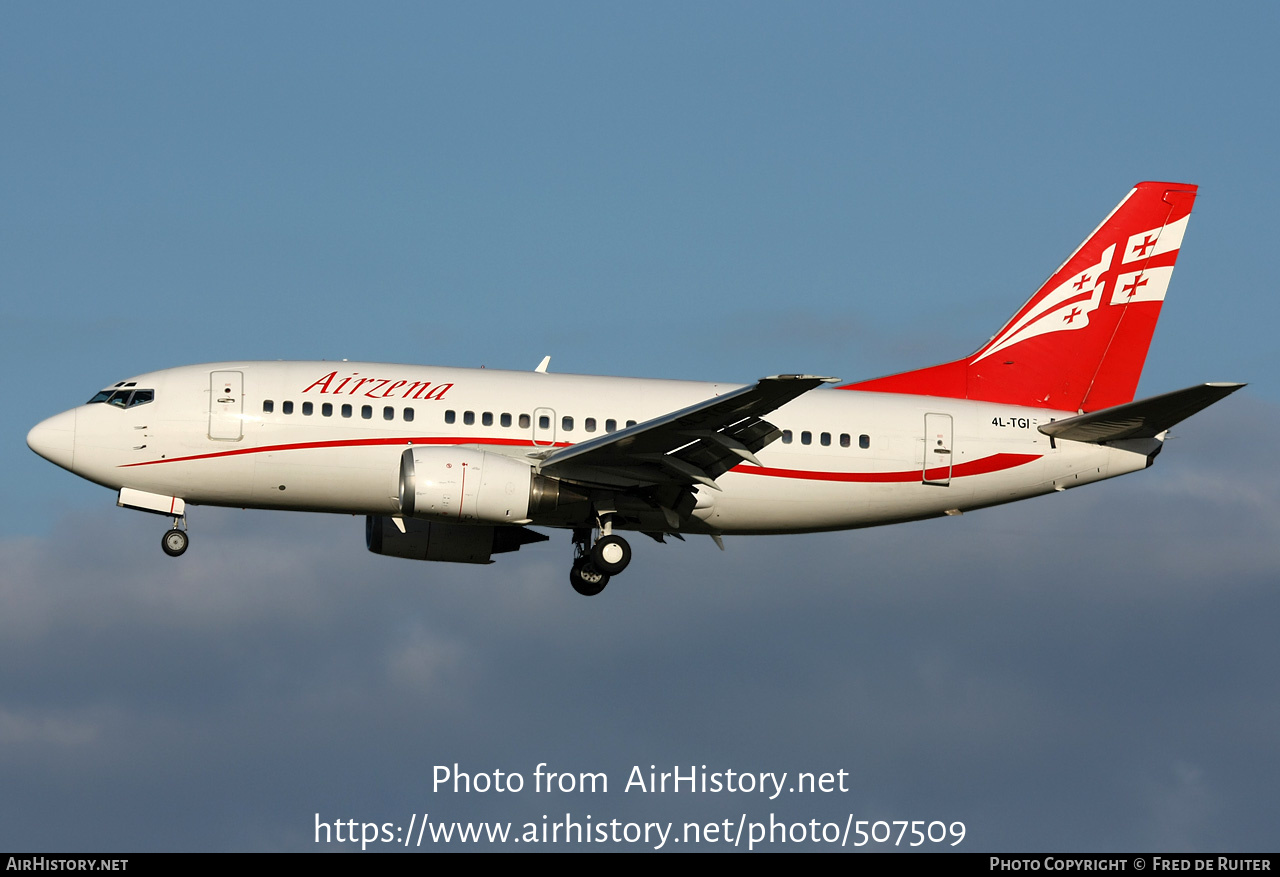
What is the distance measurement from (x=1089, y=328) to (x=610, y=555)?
43.3 ft

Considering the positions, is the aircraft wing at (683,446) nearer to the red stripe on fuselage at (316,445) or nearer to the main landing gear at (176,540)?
the red stripe on fuselage at (316,445)

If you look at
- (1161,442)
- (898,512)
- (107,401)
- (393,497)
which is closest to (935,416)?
(898,512)

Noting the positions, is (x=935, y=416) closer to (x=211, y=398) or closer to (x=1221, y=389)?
(x=1221, y=389)

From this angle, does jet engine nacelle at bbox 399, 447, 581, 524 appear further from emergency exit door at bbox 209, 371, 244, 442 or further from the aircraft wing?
emergency exit door at bbox 209, 371, 244, 442

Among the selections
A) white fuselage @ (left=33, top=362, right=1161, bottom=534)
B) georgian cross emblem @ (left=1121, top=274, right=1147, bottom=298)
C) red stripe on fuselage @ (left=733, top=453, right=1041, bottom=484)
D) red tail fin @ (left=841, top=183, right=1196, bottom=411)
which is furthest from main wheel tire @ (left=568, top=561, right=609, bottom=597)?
georgian cross emblem @ (left=1121, top=274, right=1147, bottom=298)

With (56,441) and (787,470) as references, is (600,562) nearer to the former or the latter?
(787,470)

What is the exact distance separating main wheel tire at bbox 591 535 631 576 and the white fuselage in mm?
1575

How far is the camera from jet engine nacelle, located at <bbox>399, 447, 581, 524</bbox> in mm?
30203

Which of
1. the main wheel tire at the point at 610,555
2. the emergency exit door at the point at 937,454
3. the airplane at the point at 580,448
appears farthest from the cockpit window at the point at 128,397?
the emergency exit door at the point at 937,454

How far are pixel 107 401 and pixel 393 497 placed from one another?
645 centimetres

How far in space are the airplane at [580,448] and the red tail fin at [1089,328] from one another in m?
0.11

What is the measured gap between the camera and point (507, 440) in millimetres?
32000

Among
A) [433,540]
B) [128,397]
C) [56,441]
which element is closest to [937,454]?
[433,540]

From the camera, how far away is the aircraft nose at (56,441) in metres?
31.9
